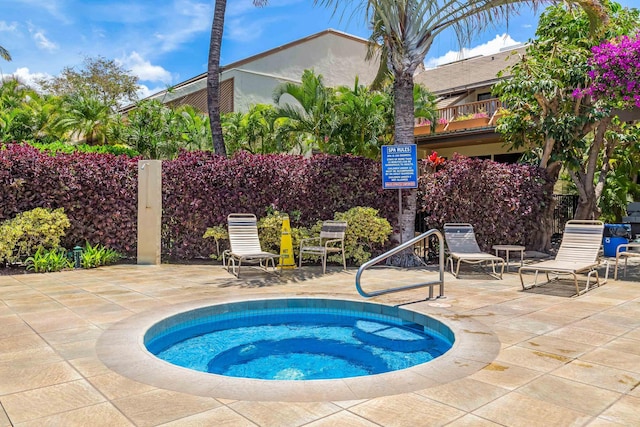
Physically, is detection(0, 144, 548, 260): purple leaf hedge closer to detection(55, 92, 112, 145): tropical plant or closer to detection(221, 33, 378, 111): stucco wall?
detection(55, 92, 112, 145): tropical plant

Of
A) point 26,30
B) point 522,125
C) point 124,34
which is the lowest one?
point 522,125

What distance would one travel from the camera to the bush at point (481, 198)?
11125mm

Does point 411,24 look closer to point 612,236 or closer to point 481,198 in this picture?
point 481,198

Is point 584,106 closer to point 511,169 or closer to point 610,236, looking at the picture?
point 511,169

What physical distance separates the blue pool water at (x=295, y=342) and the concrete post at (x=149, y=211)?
5037 millimetres

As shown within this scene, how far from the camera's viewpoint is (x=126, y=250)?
11039mm

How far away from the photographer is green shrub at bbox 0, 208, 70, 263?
30.8 feet

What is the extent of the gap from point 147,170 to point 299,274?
176 inches

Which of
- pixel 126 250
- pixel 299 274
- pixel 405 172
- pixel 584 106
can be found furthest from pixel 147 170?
pixel 584 106

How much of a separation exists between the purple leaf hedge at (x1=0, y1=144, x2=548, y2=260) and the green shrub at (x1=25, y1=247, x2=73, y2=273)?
0.89 meters

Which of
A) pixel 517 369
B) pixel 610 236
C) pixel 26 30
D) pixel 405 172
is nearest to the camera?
pixel 517 369

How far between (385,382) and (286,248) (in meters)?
6.66

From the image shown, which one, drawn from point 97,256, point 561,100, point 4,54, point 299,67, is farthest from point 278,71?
point 4,54

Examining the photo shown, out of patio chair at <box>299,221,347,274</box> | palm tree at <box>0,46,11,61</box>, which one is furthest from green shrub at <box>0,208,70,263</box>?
palm tree at <box>0,46,11,61</box>
